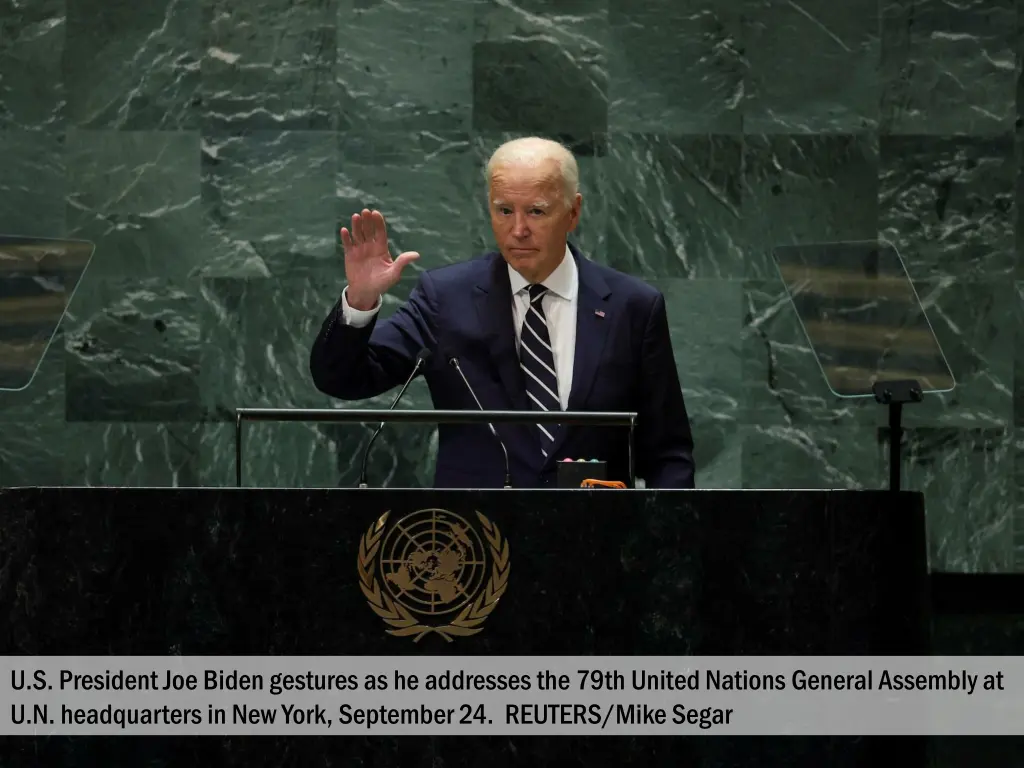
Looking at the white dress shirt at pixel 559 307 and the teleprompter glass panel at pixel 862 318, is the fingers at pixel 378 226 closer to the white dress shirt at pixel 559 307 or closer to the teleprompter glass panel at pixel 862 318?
the white dress shirt at pixel 559 307

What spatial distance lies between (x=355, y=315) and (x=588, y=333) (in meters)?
0.62

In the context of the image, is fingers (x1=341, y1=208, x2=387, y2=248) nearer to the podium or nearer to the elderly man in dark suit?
the elderly man in dark suit

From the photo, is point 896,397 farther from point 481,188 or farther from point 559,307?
point 481,188

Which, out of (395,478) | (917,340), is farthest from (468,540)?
(395,478)

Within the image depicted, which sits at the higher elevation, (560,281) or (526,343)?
(560,281)

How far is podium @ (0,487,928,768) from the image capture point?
2.57 m

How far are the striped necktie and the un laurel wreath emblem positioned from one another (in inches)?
33.7

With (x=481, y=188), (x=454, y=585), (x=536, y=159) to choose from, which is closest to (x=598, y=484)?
(x=454, y=585)

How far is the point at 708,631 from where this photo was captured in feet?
8.56

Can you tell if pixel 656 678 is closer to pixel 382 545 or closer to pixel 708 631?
pixel 708 631

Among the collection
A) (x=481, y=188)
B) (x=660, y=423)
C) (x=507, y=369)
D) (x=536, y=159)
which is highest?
(x=481, y=188)

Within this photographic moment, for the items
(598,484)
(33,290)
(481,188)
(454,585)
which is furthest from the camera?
(481,188)

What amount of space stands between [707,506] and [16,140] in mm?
3722

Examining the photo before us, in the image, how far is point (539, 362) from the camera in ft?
11.9
